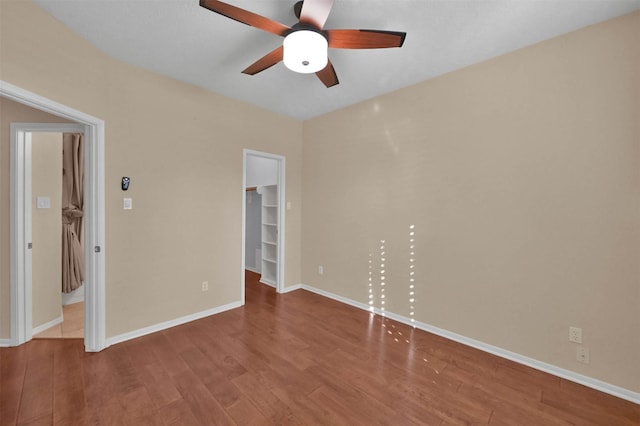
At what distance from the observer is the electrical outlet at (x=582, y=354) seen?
2.00 metres

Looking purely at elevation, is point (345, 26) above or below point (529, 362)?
above

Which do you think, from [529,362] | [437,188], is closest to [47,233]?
[437,188]

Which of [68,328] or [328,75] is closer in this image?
[328,75]

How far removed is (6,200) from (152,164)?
1227 millimetres

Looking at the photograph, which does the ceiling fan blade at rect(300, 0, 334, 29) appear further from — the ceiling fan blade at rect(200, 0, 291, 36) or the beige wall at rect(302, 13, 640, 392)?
the beige wall at rect(302, 13, 640, 392)

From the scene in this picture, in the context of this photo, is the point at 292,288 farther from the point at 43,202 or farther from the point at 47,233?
the point at 43,202

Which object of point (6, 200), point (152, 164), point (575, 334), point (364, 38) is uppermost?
point (364, 38)

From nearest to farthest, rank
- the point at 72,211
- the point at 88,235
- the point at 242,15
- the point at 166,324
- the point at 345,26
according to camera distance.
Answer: the point at 242,15
the point at 345,26
the point at 88,235
the point at 166,324
the point at 72,211

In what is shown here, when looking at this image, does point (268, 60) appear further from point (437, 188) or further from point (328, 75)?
point (437, 188)

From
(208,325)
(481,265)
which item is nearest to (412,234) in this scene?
(481,265)

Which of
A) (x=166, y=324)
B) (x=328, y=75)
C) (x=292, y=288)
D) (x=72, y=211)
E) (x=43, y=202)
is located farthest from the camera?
(x=292, y=288)

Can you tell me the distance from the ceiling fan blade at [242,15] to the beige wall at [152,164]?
1.41 m

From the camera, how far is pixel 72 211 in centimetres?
349

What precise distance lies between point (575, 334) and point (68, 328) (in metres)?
4.72
